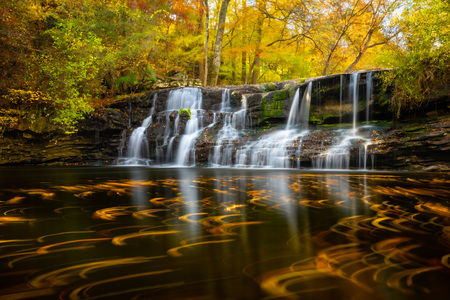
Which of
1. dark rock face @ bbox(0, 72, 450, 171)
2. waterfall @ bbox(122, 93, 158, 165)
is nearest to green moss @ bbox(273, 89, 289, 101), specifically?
dark rock face @ bbox(0, 72, 450, 171)

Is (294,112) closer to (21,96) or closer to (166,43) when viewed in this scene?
(21,96)

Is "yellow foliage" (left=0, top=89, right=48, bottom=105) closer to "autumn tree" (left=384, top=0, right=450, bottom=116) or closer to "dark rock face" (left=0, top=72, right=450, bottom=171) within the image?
"dark rock face" (left=0, top=72, right=450, bottom=171)

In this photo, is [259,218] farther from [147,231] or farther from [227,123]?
[227,123]

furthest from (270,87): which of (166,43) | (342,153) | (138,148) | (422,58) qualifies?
(166,43)

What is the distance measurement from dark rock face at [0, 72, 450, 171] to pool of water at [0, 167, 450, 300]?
325 inches

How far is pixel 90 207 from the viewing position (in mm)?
2990

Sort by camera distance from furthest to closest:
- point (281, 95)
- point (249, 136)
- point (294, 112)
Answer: point (281, 95) < point (294, 112) < point (249, 136)

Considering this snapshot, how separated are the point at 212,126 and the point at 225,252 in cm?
1299

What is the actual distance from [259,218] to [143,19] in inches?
697

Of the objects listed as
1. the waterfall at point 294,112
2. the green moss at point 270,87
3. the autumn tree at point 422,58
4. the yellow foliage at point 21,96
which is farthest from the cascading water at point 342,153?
the yellow foliage at point 21,96

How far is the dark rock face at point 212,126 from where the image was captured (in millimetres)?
10727

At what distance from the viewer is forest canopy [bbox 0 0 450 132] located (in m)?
10.1

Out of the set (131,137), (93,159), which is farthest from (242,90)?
(93,159)

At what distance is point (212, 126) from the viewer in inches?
571
